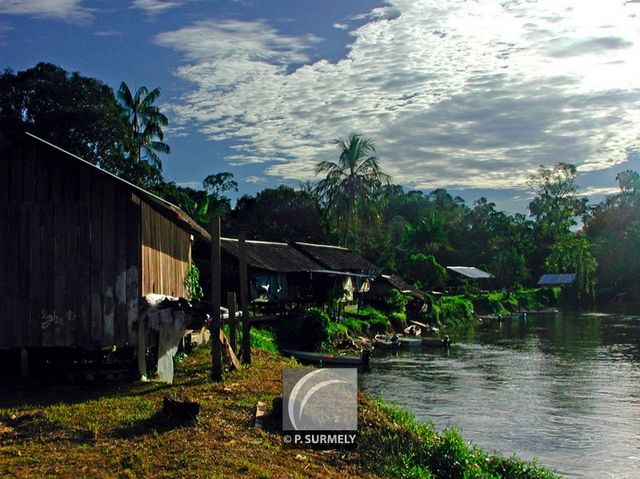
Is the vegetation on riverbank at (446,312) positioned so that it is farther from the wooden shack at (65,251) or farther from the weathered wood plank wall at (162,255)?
the wooden shack at (65,251)

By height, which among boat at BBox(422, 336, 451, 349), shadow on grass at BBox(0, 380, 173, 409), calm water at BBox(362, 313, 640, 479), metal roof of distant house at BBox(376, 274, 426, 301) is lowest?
calm water at BBox(362, 313, 640, 479)

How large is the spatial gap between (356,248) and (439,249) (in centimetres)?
1965

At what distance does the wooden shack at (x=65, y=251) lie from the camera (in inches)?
463

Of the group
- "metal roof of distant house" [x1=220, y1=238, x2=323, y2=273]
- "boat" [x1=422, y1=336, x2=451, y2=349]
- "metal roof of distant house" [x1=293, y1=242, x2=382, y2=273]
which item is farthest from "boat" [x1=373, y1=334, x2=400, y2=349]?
"metal roof of distant house" [x1=220, y1=238, x2=323, y2=273]

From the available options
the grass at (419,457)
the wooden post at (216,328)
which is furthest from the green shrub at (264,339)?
the grass at (419,457)

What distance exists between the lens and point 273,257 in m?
29.8

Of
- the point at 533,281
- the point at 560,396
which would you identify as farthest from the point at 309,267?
the point at 533,281

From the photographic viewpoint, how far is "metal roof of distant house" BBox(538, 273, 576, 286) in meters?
69.2

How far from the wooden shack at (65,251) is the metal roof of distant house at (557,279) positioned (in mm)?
63621

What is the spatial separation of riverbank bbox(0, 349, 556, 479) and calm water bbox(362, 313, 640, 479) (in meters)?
3.43

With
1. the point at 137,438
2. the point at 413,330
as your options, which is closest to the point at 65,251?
the point at 137,438

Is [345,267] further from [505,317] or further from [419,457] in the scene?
[419,457]

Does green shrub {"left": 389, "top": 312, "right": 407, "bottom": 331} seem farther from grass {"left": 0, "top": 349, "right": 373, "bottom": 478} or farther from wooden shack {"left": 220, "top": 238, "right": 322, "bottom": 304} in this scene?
grass {"left": 0, "top": 349, "right": 373, "bottom": 478}

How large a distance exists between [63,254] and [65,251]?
6 cm
